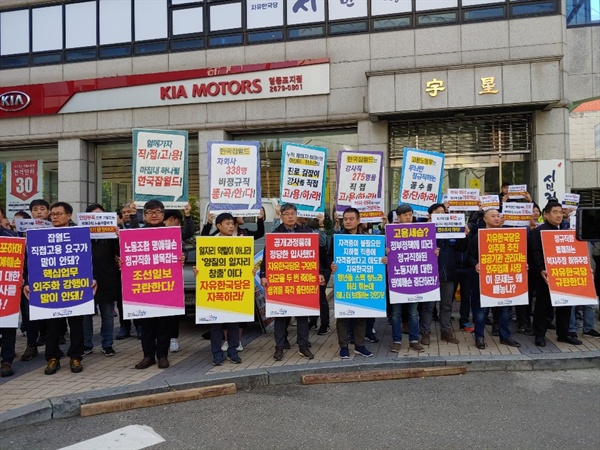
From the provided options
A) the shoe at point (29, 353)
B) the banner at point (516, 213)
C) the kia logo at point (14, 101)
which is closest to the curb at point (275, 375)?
the shoe at point (29, 353)

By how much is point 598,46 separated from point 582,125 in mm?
2601

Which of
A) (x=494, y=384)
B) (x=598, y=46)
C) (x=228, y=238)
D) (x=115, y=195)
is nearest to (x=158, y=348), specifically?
(x=228, y=238)

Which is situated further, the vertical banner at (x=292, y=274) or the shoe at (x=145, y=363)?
the vertical banner at (x=292, y=274)

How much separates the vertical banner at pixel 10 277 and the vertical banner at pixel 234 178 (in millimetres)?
2391

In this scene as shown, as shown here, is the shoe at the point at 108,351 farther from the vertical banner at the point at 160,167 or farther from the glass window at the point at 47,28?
the glass window at the point at 47,28

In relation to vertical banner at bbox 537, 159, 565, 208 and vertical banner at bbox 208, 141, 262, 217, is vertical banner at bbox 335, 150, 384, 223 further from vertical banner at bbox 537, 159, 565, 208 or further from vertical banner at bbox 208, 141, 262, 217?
vertical banner at bbox 537, 159, 565, 208

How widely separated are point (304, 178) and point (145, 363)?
10.7 ft

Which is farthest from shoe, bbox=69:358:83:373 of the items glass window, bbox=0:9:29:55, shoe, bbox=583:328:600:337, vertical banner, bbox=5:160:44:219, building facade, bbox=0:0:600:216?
glass window, bbox=0:9:29:55

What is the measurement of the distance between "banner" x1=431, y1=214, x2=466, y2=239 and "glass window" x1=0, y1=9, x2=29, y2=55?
1461 cm

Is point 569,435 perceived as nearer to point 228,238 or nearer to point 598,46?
Answer: point 228,238

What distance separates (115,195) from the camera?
1616 centimetres

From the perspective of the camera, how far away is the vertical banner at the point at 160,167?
6.94 m

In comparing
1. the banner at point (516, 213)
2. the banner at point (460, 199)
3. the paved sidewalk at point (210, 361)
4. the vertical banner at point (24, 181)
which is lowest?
the paved sidewalk at point (210, 361)

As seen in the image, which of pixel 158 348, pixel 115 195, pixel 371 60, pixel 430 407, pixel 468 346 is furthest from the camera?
pixel 115 195
